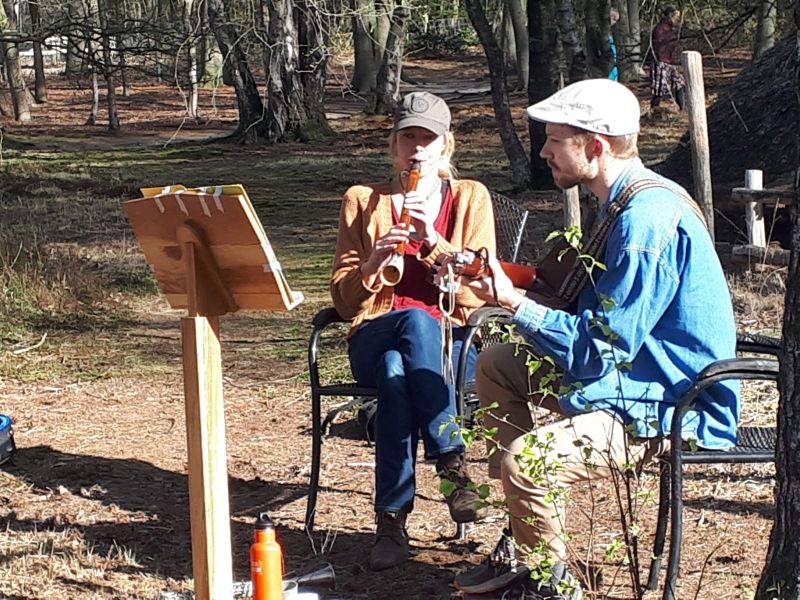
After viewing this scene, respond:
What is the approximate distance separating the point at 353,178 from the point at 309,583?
13.6m

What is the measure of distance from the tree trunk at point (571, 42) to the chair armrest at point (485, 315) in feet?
22.1

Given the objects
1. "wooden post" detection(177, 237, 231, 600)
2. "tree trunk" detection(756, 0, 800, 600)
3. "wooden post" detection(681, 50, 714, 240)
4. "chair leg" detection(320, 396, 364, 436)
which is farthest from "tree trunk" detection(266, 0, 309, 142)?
"tree trunk" detection(756, 0, 800, 600)

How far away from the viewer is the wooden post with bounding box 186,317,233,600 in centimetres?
329

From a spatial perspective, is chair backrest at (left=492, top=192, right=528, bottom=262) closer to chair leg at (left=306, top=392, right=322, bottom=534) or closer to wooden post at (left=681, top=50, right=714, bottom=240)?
chair leg at (left=306, top=392, right=322, bottom=534)

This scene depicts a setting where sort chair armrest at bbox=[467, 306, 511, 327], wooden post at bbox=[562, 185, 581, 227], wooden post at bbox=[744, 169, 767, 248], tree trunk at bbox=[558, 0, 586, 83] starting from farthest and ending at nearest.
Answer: tree trunk at bbox=[558, 0, 586, 83] → wooden post at bbox=[744, 169, 767, 248] → wooden post at bbox=[562, 185, 581, 227] → chair armrest at bbox=[467, 306, 511, 327]

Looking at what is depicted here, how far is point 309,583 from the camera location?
3.88m

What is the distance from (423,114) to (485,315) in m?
0.74

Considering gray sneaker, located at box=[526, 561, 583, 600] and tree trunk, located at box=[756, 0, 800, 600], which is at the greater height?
tree trunk, located at box=[756, 0, 800, 600]

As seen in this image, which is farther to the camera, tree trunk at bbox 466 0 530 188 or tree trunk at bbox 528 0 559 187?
tree trunk at bbox 528 0 559 187

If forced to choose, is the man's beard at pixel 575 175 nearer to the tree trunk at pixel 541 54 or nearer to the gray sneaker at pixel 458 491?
the gray sneaker at pixel 458 491

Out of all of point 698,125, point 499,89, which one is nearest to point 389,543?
point 698,125

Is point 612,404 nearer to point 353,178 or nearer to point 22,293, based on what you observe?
point 22,293

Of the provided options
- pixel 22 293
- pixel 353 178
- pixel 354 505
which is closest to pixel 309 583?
pixel 354 505

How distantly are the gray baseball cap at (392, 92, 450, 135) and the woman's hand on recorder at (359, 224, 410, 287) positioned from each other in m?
0.43
